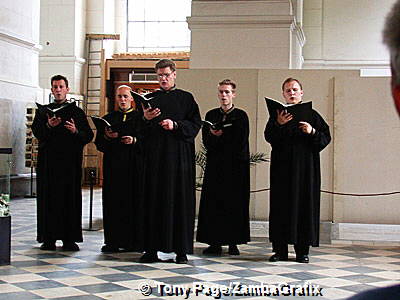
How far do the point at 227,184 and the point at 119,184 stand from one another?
3.86 feet

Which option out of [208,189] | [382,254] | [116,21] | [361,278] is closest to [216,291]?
[361,278]

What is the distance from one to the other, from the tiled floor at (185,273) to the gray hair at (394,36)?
4.77 m

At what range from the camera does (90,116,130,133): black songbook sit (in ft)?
25.3

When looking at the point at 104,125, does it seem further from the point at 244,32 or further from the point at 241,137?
the point at 244,32

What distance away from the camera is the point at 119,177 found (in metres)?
7.95

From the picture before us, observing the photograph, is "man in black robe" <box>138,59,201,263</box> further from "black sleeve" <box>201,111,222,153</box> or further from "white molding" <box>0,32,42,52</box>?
"white molding" <box>0,32,42,52</box>

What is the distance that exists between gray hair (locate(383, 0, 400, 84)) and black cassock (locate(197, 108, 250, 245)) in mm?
6930

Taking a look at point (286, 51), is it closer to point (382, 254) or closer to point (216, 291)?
point (382, 254)

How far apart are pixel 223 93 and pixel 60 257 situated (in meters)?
2.41

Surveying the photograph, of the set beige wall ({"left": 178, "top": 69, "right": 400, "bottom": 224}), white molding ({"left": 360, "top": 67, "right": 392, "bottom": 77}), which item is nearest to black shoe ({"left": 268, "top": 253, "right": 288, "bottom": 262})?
beige wall ({"left": 178, "top": 69, "right": 400, "bottom": 224})

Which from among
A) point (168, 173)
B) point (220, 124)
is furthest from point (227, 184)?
point (168, 173)

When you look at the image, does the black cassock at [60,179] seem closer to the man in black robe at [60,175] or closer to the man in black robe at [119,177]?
the man in black robe at [60,175]

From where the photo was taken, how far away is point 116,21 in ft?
71.8

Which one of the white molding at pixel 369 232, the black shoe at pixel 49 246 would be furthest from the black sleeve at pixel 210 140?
the white molding at pixel 369 232
